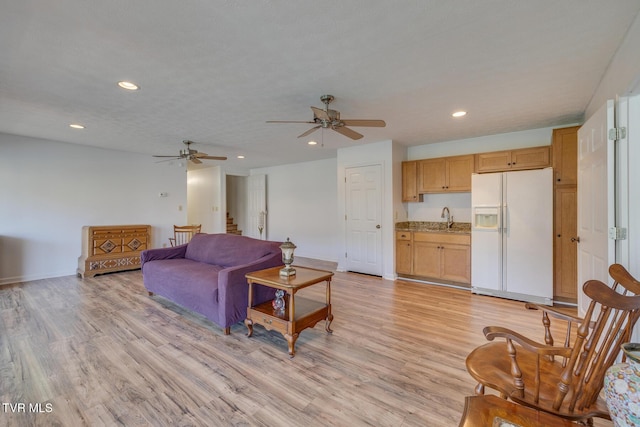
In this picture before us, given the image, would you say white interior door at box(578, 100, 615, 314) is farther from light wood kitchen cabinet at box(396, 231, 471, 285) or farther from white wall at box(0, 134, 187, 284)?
white wall at box(0, 134, 187, 284)

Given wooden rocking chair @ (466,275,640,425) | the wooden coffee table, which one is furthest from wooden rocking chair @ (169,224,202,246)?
wooden rocking chair @ (466,275,640,425)

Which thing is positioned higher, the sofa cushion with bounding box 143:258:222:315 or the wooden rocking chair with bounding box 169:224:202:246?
the wooden rocking chair with bounding box 169:224:202:246

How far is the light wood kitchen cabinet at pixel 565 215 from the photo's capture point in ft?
10.9

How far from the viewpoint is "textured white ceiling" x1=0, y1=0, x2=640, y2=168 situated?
65.1 inches

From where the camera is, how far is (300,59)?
7.07ft

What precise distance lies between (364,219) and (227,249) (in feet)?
8.25

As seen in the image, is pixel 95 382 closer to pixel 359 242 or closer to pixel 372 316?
pixel 372 316

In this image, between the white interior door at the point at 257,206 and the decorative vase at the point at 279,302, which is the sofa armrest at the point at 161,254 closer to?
the decorative vase at the point at 279,302

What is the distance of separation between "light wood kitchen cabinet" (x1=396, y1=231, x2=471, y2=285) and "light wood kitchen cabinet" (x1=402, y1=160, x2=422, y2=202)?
657 millimetres

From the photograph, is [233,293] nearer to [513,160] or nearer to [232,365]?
[232,365]

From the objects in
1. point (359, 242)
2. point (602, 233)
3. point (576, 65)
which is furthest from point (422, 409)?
point (359, 242)

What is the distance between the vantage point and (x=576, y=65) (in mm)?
2268

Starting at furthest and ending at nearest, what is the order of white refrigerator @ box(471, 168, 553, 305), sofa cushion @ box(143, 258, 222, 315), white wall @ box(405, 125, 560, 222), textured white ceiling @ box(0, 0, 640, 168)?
white wall @ box(405, 125, 560, 222), white refrigerator @ box(471, 168, 553, 305), sofa cushion @ box(143, 258, 222, 315), textured white ceiling @ box(0, 0, 640, 168)

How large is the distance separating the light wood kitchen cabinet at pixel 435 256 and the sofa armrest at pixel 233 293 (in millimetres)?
2769
